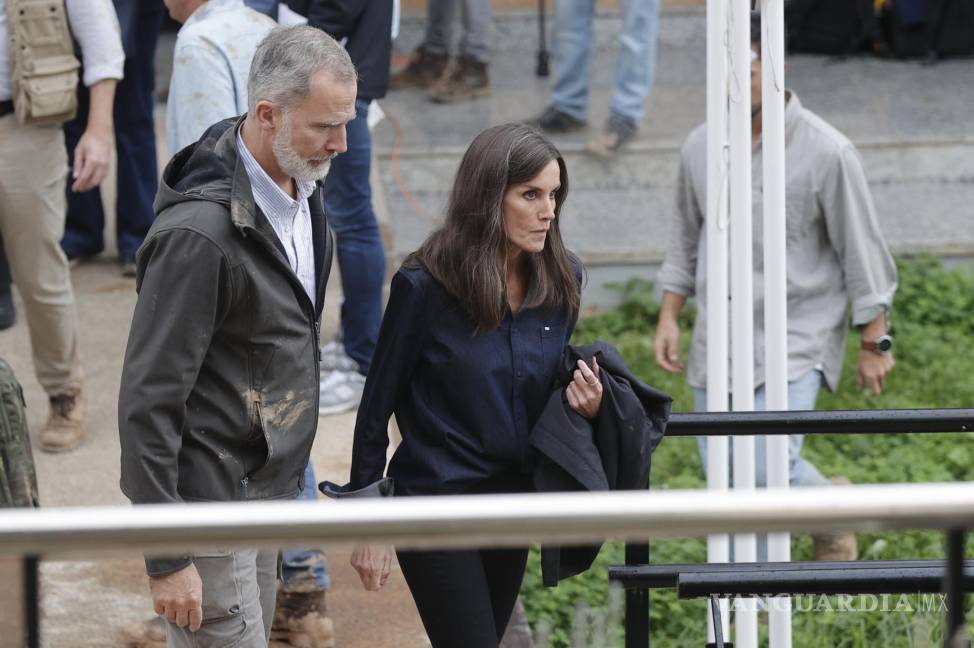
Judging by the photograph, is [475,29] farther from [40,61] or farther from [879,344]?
[879,344]

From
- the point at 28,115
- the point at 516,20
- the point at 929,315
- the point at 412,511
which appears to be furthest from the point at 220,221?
the point at 516,20

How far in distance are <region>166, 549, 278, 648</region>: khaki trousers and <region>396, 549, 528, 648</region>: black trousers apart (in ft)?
1.14

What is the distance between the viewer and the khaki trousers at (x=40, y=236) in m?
5.13

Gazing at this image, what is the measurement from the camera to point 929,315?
744 centimetres

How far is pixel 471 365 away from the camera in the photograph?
3344 mm

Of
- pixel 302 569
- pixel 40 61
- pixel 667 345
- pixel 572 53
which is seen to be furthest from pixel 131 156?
pixel 302 569

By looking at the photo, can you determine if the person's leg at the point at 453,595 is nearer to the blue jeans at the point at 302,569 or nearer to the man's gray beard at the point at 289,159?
the man's gray beard at the point at 289,159

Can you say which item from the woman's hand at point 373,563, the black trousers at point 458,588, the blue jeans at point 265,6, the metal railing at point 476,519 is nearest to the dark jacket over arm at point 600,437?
the black trousers at point 458,588

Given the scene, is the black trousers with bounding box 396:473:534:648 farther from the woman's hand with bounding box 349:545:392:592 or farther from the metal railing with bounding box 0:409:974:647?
the metal railing with bounding box 0:409:974:647

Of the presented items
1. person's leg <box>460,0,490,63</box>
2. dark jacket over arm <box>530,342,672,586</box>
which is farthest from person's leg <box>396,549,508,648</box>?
person's leg <box>460,0,490,63</box>

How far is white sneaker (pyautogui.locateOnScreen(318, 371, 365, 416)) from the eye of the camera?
229 inches

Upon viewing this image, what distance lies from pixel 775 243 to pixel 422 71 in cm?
580

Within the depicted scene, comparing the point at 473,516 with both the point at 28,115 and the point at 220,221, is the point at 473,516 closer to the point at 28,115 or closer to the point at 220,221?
the point at 220,221

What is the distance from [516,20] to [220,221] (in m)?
7.66
